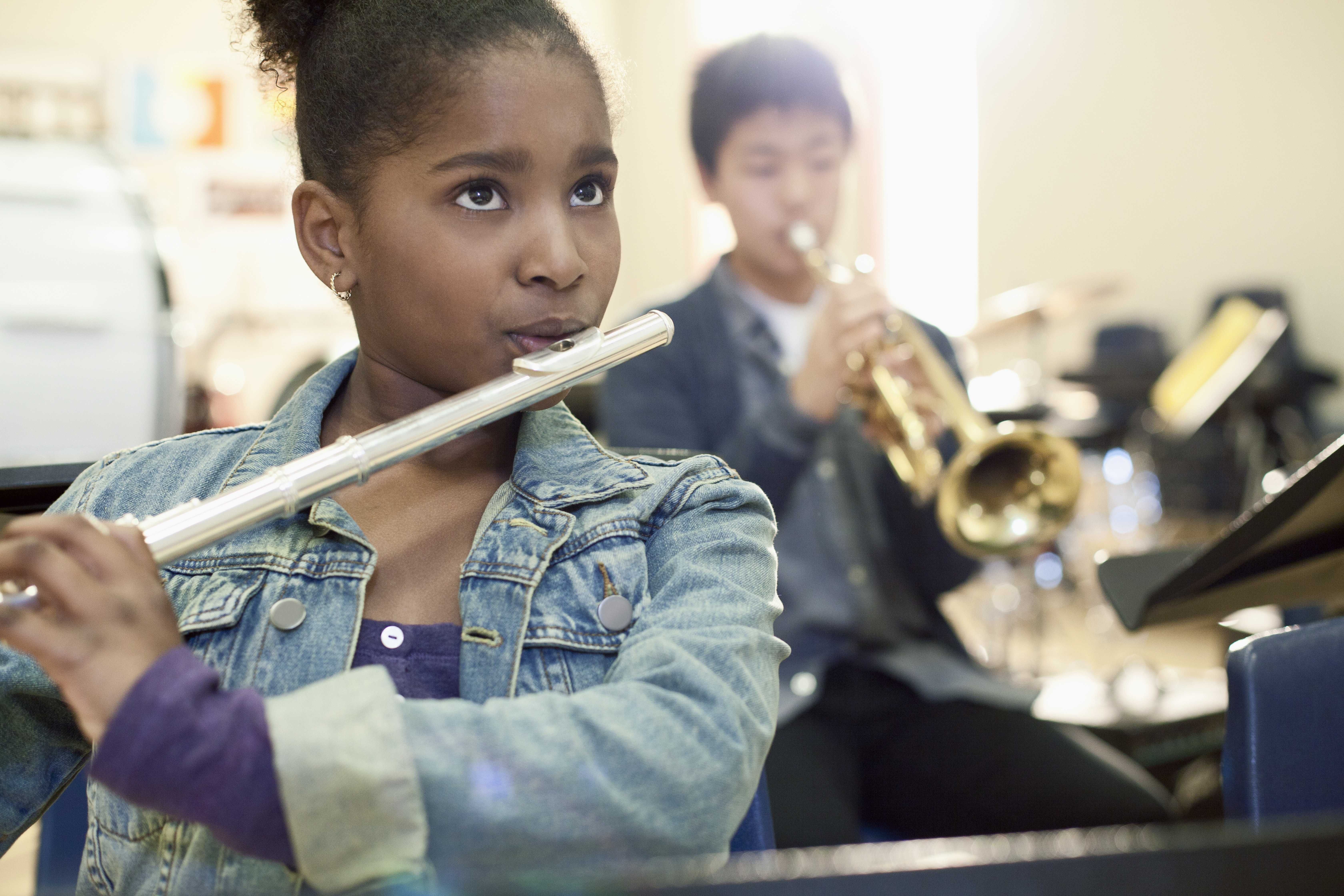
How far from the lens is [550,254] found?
62 cm

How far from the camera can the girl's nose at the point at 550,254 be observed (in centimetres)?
62

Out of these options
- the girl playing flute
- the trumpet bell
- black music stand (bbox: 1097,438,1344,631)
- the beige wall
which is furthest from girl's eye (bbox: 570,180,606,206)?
the beige wall

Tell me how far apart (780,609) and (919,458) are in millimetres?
756

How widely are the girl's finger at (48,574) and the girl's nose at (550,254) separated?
0.93 ft

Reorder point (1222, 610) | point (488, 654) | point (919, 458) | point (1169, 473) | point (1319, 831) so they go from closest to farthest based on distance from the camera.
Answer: point (1319, 831), point (488, 654), point (1222, 610), point (919, 458), point (1169, 473)

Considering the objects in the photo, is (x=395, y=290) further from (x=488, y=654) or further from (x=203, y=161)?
(x=203, y=161)

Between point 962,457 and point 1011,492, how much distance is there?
0.34 ft

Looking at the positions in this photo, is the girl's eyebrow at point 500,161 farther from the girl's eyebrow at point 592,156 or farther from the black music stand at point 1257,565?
→ the black music stand at point 1257,565

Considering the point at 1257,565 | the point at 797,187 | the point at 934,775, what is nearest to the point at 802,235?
the point at 797,187

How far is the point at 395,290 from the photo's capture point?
668mm

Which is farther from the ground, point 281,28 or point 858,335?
point 281,28

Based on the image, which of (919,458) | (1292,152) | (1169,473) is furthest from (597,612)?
(1292,152)

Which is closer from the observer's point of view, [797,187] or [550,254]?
[550,254]

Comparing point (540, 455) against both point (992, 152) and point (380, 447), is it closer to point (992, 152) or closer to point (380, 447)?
point (380, 447)
